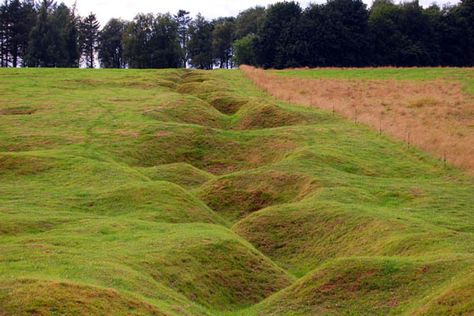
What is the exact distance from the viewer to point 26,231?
68.2 feet

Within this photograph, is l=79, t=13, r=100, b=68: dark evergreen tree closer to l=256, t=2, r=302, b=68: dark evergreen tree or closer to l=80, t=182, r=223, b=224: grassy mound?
l=256, t=2, r=302, b=68: dark evergreen tree

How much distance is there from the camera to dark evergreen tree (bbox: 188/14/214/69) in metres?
126

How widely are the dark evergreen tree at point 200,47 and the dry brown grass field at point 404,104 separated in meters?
52.5

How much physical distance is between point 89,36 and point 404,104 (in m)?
85.8

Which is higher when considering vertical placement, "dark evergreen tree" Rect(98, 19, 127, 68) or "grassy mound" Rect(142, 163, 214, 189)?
"dark evergreen tree" Rect(98, 19, 127, 68)

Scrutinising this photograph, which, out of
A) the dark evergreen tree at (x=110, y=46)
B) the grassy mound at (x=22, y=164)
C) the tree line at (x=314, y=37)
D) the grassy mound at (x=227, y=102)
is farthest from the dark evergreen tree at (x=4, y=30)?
the grassy mound at (x=22, y=164)

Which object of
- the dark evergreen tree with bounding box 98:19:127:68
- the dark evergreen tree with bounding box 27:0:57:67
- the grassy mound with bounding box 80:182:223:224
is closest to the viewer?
the grassy mound with bounding box 80:182:223:224

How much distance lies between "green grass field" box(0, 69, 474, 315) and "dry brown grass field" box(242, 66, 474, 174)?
1.37m

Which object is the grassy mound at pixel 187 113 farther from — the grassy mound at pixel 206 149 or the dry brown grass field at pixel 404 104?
the dry brown grass field at pixel 404 104

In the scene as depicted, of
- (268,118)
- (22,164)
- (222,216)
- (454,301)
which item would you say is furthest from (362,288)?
(268,118)

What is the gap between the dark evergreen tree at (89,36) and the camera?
123m

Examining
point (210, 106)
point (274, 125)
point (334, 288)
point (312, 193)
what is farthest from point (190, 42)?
point (334, 288)

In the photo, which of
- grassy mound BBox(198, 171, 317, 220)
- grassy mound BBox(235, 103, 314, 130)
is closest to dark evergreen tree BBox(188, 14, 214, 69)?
grassy mound BBox(235, 103, 314, 130)

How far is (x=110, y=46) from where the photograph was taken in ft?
410
